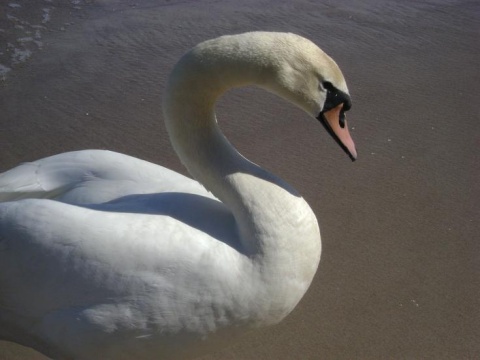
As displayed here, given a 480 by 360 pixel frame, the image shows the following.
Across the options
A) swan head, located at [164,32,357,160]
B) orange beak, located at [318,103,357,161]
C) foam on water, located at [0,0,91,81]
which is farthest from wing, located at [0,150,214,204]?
foam on water, located at [0,0,91,81]

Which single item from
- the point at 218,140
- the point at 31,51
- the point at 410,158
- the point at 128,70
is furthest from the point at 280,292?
the point at 31,51

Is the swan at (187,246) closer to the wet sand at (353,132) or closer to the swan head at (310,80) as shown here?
the swan head at (310,80)

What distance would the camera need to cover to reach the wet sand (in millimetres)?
3295

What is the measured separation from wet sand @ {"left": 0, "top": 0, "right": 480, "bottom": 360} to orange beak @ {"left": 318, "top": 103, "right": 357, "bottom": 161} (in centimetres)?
82

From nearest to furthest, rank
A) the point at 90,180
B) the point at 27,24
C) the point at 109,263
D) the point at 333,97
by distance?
the point at 109,263
the point at 333,97
the point at 90,180
the point at 27,24

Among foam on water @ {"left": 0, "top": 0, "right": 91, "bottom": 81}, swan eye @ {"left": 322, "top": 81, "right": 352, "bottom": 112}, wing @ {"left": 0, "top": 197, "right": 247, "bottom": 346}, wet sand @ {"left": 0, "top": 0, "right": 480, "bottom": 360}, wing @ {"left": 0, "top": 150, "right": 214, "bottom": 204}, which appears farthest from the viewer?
foam on water @ {"left": 0, "top": 0, "right": 91, "bottom": 81}

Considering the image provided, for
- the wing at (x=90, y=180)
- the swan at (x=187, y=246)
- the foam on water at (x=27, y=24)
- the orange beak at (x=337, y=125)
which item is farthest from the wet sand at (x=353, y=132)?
the orange beak at (x=337, y=125)

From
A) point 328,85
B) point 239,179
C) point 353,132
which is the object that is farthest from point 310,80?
point 353,132

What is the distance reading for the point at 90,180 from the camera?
2881 mm

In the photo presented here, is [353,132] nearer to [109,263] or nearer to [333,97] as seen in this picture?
[333,97]

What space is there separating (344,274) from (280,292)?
1.13 meters

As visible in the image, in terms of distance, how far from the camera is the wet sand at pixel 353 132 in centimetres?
329

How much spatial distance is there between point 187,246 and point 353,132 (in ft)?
8.18

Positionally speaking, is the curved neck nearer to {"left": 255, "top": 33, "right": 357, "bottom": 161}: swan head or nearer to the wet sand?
{"left": 255, "top": 33, "right": 357, "bottom": 161}: swan head
